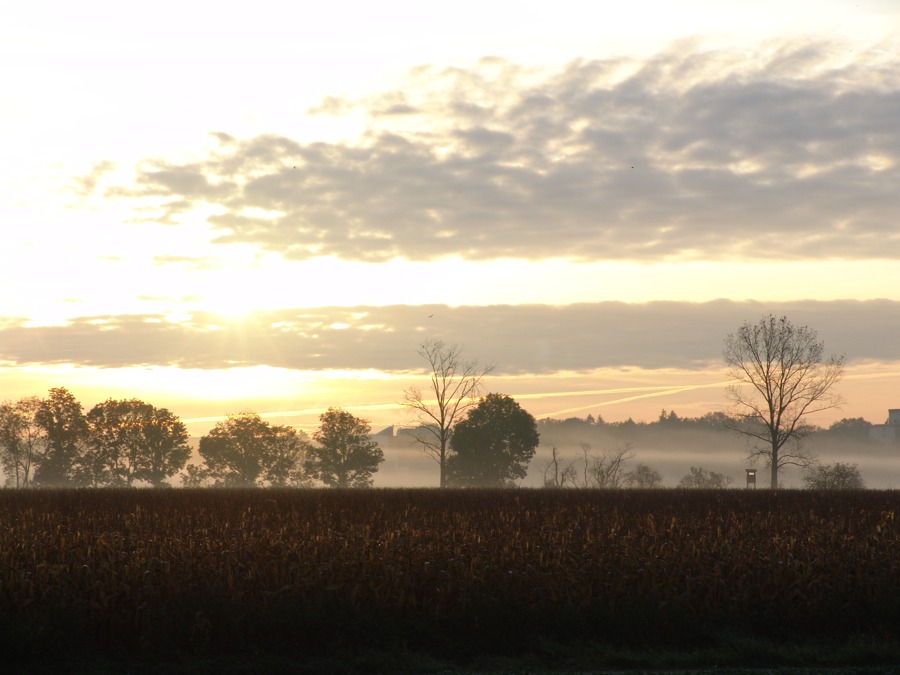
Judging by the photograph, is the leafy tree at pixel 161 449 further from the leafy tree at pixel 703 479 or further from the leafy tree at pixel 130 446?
the leafy tree at pixel 703 479

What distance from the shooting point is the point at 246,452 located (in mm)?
100312

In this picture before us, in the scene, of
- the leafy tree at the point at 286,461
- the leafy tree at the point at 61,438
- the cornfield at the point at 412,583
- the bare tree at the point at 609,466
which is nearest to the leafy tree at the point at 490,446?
the bare tree at the point at 609,466

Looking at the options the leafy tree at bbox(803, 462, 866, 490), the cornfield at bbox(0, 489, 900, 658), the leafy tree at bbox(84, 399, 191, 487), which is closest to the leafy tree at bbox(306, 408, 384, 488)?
the leafy tree at bbox(84, 399, 191, 487)

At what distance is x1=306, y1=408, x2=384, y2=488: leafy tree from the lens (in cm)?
9400

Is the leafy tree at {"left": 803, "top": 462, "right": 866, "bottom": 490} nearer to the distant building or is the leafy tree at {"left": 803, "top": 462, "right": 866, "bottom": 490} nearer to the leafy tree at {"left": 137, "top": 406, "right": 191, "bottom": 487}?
the leafy tree at {"left": 137, "top": 406, "right": 191, "bottom": 487}

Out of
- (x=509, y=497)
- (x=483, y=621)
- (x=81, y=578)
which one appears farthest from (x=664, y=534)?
(x=509, y=497)

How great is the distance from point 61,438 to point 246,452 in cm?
1924

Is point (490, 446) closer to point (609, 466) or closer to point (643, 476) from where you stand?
point (609, 466)

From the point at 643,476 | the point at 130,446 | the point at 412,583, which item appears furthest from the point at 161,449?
the point at 412,583

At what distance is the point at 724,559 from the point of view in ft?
61.6

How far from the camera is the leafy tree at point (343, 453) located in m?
94.0

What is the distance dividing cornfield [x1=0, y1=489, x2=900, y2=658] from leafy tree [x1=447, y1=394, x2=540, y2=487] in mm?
62747

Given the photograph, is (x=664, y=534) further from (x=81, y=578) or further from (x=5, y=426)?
(x=5, y=426)

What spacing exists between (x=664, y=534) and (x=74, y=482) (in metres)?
83.5
